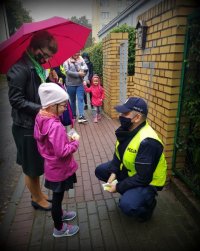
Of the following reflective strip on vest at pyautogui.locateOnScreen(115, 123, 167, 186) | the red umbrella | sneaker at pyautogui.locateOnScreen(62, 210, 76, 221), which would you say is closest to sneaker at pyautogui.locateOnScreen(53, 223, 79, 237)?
sneaker at pyautogui.locateOnScreen(62, 210, 76, 221)

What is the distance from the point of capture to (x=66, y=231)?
2463mm

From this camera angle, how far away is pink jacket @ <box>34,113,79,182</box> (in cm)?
205

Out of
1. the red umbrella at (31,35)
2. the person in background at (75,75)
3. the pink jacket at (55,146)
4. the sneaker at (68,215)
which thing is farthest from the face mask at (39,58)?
the person in background at (75,75)

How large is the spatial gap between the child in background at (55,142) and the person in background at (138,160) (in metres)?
0.57

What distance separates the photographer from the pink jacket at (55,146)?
205 cm

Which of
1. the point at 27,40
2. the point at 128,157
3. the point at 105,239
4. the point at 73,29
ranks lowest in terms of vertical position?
the point at 105,239

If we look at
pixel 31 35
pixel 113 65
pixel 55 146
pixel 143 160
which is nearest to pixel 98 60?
pixel 113 65

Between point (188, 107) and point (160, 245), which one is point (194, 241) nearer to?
point (160, 245)

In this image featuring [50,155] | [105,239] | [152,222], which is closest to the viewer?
[50,155]

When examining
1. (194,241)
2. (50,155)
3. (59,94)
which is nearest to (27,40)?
(59,94)

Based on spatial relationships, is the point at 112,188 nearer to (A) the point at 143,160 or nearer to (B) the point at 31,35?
(A) the point at 143,160

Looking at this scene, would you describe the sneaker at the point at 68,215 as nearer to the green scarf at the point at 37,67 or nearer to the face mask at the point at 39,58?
the green scarf at the point at 37,67

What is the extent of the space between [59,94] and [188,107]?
158 centimetres

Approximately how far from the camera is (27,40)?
7.35 feet
